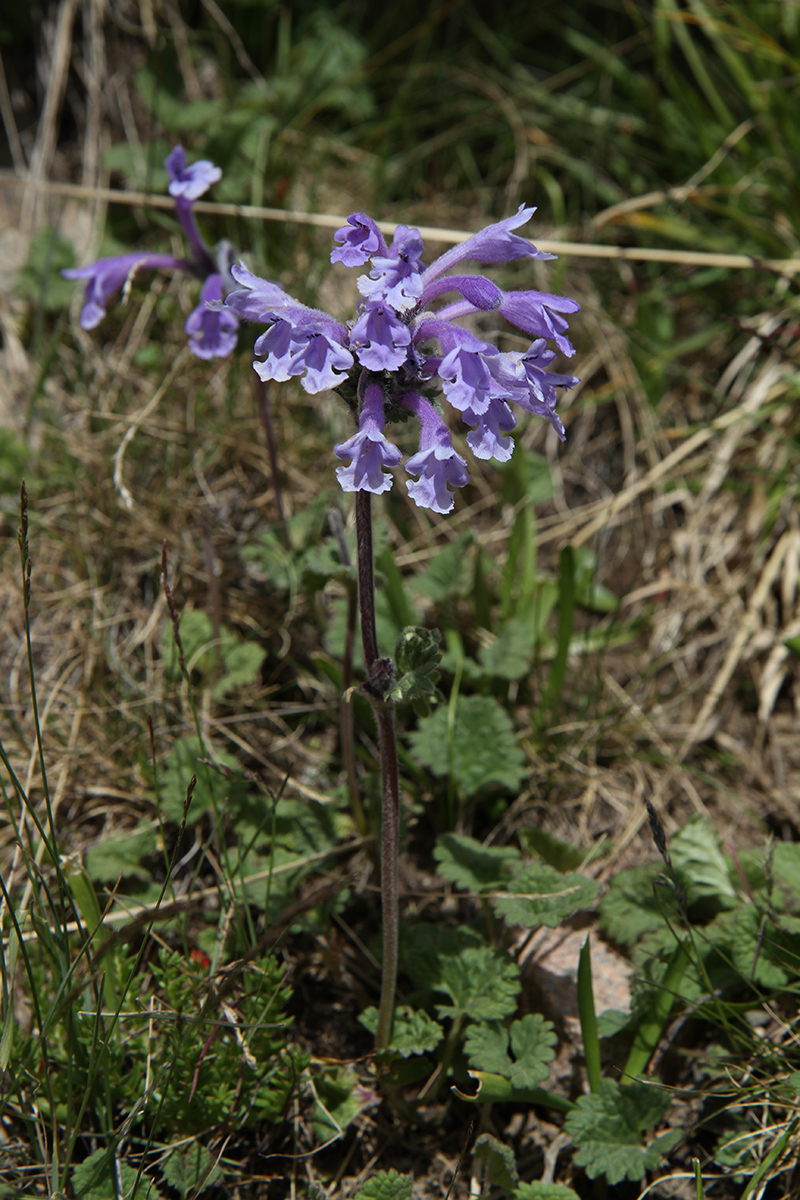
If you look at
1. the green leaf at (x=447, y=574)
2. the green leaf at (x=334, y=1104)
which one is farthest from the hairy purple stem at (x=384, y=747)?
the green leaf at (x=447, y=574)

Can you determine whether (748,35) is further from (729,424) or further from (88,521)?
(88,521)

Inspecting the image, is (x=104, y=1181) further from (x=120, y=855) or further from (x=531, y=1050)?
(x=531, y=1050)

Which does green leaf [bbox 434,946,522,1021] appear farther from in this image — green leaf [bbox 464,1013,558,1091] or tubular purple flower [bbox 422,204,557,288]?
tubular purple flower [bbox 422,204,557,288]

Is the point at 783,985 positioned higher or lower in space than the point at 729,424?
lower

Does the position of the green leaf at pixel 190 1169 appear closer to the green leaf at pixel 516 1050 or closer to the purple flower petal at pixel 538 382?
the green leaf at pixel 516 1050

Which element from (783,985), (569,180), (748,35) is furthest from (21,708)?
(748,35)

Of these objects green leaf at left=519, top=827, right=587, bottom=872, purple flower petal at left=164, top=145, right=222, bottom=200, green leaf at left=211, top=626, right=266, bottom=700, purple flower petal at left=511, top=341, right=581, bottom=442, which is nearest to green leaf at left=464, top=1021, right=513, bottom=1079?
green leaf at left=519, top=827, right=587, bottom=872

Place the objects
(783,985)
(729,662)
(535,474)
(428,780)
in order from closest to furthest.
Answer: (783,985) < (428,780) < (729,662) < (535,474)

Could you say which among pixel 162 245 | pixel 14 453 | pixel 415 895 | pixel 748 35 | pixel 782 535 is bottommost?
pixel 415 895
